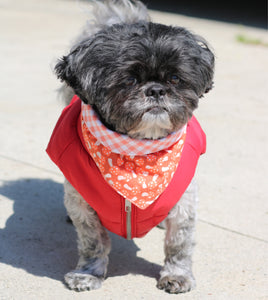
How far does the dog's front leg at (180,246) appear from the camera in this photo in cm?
365

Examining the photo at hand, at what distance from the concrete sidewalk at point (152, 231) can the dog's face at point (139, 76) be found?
40.0 inches

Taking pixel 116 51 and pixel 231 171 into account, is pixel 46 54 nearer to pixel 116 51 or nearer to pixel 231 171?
pixel 231 171

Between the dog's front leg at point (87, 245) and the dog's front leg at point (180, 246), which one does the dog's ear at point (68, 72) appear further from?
the dog's front leg at point (180, 246)

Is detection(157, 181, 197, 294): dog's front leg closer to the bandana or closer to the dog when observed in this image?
the dog

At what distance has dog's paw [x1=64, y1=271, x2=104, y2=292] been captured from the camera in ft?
12.0

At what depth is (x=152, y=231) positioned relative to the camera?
4.47m

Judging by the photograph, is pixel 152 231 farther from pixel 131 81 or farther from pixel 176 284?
pixel 131 81

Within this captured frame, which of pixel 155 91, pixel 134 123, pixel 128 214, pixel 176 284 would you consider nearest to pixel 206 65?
pixel 155 91

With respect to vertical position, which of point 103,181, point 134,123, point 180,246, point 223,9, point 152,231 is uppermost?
point 134,123

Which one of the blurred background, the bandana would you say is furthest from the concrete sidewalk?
the blurred background

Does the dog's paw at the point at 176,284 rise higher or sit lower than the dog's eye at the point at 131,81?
lower

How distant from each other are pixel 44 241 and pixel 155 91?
1679mm

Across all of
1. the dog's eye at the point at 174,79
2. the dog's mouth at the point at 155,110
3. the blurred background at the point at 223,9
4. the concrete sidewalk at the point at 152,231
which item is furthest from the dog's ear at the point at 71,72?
the blurred background at the point at 223,9

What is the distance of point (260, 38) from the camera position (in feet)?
40.0
